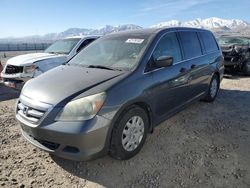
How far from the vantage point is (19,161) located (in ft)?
11.1

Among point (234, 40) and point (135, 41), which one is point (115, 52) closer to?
point (135, 41)

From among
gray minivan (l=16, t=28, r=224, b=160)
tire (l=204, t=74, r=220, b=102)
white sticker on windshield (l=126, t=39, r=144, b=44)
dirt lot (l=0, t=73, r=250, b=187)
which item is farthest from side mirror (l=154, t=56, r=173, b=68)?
tire (l=204, t=74, r=220, b=102)

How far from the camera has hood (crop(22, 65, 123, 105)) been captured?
300 cm

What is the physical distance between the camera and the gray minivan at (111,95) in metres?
2.82

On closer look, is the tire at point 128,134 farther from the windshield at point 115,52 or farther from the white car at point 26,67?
the white car at point 26,67

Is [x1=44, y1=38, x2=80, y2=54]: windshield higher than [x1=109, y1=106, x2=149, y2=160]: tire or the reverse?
higher

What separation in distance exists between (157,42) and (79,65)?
1331mm

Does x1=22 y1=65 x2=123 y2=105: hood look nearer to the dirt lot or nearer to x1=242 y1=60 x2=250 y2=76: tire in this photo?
the dirt lot

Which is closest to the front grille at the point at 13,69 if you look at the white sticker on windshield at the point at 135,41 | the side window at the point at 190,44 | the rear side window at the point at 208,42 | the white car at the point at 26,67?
the white car at the point at 26,67

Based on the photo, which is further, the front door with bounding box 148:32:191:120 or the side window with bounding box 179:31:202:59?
the side window with bounding box 179:31:202:59

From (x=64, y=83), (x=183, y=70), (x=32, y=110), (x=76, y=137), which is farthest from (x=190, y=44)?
(x=32, y=110)

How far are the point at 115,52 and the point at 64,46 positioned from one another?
4513 millimetres

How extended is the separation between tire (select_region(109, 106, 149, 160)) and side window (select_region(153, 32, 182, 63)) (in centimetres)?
99

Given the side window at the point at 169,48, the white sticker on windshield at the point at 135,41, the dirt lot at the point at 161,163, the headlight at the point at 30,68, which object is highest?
the white sticker on windshield at the point at 135,41
